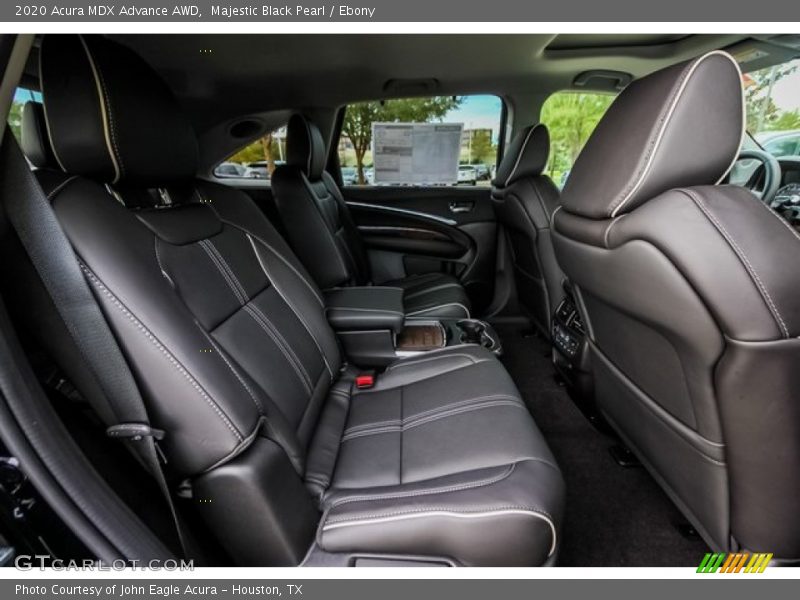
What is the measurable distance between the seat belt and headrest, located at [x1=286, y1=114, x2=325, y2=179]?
150cm

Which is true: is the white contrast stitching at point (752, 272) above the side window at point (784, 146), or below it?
below

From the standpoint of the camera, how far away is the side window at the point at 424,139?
2664 millimetres

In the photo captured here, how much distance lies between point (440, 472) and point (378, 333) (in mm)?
667

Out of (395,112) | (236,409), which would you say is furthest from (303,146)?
(236,409)

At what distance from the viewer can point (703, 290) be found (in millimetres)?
700

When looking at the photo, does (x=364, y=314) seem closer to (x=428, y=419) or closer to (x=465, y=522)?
(x=428, y=419)

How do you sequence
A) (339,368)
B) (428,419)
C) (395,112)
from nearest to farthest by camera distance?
(428,419) < (339,368) < (395,112)

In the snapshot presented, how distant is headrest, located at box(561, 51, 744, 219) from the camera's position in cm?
79

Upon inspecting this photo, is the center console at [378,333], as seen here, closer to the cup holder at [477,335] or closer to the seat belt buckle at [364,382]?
the cup holder at [477,335]

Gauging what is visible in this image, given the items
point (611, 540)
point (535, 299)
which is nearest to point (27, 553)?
point (611, 540)

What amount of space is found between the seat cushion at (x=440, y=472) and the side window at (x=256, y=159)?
2.06 metres

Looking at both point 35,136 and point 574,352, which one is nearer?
point 35,136

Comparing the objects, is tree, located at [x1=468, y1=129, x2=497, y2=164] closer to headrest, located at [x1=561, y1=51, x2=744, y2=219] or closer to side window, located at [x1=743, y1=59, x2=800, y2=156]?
side window, located at [x1=743, y1=59, x2=800, y2=156]

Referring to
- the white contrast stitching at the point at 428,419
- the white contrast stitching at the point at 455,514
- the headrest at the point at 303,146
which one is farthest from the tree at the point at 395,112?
the white contrast stitching at the point at 455,514
